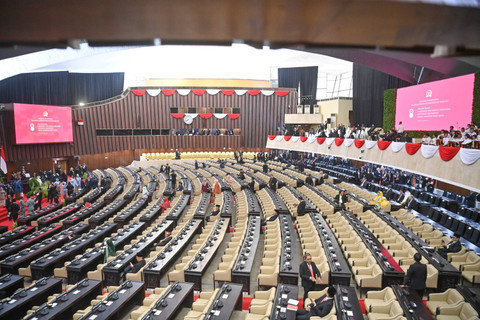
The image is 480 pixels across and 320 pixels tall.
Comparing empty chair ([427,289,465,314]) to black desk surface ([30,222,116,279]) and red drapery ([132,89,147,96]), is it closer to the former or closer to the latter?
black desk surface ([30,222,116,279])

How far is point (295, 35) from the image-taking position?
2.06 meters

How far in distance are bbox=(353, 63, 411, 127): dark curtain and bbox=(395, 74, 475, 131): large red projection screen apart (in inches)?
123

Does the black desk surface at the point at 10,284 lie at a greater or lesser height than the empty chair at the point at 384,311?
lesser

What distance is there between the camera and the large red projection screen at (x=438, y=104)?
1354cm

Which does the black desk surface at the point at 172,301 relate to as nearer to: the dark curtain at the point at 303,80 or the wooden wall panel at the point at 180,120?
the wooden wall panel at the point at 180,120

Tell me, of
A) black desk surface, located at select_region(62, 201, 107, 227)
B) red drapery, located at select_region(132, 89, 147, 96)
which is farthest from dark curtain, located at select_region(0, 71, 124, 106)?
black desk surface, located at select_region(62, 201, 107, 227)

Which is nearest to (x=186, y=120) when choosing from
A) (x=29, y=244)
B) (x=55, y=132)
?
(x=55, y=132)

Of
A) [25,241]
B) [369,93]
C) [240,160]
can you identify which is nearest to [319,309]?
[25,241]

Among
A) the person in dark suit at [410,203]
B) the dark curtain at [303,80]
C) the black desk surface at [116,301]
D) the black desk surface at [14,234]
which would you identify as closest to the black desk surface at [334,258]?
the black desk surface at [116,301]

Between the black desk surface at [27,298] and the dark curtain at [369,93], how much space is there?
21069mm

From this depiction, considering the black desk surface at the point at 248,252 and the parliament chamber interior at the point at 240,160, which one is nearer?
the parliament chamber interior at the point at 240,160

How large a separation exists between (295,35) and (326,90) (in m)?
31.6

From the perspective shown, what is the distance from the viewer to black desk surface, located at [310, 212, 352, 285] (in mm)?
6570

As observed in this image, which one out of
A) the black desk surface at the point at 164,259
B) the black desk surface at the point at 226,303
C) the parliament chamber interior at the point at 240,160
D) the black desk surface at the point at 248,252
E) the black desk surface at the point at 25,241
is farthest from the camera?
the black desk surface at the point at 25,241
